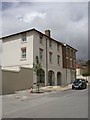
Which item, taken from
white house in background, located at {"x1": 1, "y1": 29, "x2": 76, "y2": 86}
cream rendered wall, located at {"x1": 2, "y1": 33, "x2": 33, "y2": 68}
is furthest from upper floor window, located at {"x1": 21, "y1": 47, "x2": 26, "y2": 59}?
cream rendered wall, located at {"x1": 2, "y1": 33, "x2": 33, "y2": 68}

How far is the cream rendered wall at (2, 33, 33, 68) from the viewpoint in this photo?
131 feet

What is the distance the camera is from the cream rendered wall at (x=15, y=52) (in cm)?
3984

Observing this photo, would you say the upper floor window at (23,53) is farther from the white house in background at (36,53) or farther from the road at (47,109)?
the road at (47,109)

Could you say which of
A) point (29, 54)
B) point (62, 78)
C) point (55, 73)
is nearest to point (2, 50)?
point (29, 54)

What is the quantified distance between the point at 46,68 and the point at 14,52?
602cm

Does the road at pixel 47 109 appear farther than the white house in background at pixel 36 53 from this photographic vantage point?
No

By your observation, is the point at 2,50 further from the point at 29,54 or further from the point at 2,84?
the point at 2,84

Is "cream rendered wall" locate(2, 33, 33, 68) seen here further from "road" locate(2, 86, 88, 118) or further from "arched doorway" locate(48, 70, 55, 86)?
"road" locate(2, 86, 88, 118)

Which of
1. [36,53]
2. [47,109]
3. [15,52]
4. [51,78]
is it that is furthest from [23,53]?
[47,109]

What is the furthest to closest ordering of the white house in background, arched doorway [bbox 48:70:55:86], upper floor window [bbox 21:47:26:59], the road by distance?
arched doorway [bbox 48:70:55:86], upper floor window [bbox 21:47:26:59], the white house in background, the road

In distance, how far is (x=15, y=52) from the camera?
138ft

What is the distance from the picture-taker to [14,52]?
139ft

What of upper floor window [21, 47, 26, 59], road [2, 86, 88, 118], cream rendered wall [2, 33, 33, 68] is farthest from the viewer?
upper floor window [21, 47, 26, 59]

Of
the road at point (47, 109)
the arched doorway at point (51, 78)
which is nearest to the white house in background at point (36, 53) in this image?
the arched doorway at point (51, 78)
